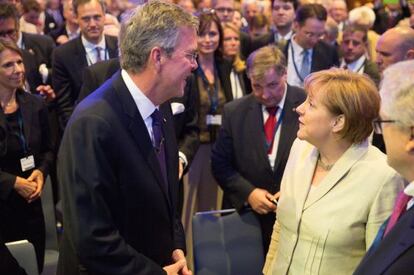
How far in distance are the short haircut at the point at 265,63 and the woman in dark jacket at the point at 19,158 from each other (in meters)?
1.26

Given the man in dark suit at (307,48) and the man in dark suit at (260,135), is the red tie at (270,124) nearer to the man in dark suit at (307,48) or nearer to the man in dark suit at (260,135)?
the man in dark suit at (260,135)

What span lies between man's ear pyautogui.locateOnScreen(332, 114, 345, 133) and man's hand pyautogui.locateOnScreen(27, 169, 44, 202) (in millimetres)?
1846

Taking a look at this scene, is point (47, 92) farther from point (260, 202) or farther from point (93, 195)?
point (93, 195)

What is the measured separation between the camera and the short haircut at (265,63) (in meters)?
3.45

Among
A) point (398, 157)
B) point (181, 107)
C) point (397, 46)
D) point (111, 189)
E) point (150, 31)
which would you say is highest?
point (150, 31)

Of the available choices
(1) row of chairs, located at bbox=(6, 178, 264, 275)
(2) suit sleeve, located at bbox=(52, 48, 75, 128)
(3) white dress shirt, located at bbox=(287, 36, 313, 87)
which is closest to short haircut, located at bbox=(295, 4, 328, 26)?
(3) white dress shirt, located at bbox=(287, 36, 313, 87)

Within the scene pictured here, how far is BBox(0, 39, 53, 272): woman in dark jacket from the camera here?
135 inches

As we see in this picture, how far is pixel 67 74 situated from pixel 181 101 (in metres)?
1.06

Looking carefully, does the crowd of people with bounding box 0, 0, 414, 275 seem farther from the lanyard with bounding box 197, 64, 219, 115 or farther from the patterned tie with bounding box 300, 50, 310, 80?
the patterned tie with bounding box 300, 50, 310, 80

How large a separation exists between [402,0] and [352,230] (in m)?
9.04

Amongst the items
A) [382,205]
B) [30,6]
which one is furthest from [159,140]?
[30,6]

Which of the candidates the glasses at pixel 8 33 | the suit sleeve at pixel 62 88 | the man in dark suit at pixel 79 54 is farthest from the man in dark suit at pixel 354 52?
the glasses at pixel 8 33

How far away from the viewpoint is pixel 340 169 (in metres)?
2.33

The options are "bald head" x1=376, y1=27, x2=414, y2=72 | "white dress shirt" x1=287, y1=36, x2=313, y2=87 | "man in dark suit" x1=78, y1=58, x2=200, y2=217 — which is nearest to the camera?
"man in dark suit" x1=78, y1=58, x2=200, y2=217
